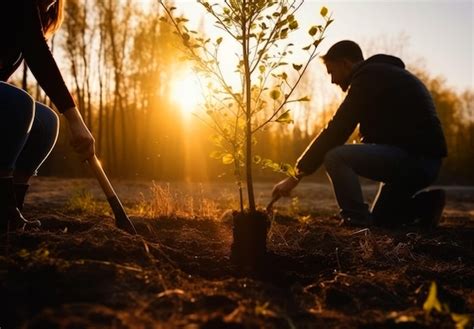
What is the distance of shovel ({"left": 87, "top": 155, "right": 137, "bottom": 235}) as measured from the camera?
2.75 metres

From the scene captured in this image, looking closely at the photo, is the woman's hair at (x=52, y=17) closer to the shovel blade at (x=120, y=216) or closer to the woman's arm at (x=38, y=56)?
the woman's arm at (x=38, y=56)

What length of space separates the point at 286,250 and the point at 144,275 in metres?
1.35

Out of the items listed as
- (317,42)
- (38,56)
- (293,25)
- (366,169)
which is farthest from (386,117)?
(38,56)

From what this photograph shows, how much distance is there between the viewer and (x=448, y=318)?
1.49m

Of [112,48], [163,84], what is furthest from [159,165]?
[112,48]

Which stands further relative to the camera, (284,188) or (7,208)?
(284,188)

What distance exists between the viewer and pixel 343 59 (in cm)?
484

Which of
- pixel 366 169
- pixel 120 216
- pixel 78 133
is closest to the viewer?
pixel 78 133

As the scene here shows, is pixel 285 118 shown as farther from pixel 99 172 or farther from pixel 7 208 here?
pixel 7 208

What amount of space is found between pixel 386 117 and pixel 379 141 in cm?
27

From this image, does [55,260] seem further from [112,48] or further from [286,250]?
[112,48]

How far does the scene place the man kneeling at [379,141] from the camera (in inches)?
170

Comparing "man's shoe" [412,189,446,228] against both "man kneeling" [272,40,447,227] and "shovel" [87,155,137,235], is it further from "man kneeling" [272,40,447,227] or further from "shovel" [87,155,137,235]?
"shovel" [87,155,137,235]

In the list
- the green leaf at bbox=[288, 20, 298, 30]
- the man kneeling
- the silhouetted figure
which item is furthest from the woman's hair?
the man kneeling
